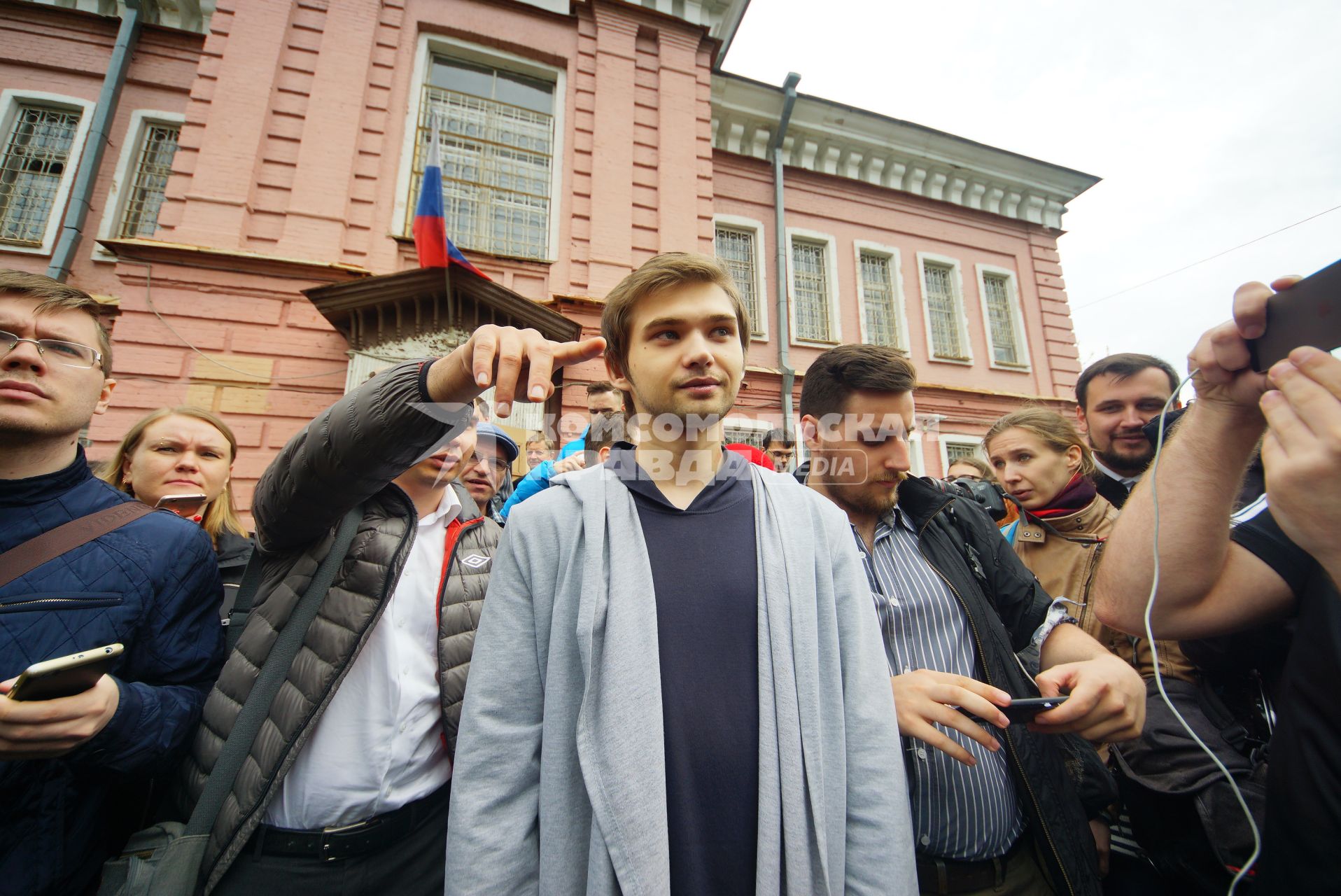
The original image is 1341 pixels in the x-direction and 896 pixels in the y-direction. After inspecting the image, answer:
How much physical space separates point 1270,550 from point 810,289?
9667 mm

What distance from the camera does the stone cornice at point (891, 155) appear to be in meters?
9.63

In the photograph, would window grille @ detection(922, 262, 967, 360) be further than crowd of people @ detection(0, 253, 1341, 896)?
Yes

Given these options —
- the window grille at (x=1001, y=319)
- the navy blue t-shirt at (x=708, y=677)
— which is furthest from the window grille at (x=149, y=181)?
the window grille at (x=1001, y=319)

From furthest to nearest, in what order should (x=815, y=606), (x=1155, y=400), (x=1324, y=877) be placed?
(x=1155, y=400) → (x=815, y=606) → (x=1324, y=877)

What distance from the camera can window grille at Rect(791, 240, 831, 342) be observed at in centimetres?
990

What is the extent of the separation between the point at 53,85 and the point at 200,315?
19.1 feet

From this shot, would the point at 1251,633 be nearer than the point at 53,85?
Yes

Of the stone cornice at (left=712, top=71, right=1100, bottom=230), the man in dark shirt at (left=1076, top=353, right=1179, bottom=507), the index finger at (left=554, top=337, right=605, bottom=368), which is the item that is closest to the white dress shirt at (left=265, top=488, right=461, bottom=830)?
the index finger at (left=554, top=337, right=605, bottom=368)

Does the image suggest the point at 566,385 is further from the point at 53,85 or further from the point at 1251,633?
the point at 53,85

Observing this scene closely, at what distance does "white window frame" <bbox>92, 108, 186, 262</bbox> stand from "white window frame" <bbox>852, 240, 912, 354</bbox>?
37.0ft

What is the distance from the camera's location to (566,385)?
6473 millimetres

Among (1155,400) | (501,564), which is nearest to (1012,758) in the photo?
(501,564)

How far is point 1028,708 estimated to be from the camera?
3.84 feet

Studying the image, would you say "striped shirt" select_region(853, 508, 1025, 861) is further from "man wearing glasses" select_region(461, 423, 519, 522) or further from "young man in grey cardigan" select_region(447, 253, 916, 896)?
"man wearing glasses" select_region(461, 423, 519, 522)
